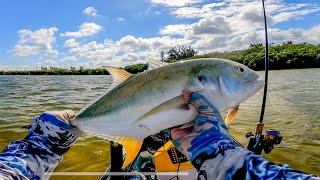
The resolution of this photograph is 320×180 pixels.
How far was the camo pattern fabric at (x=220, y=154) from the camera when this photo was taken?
144 cm

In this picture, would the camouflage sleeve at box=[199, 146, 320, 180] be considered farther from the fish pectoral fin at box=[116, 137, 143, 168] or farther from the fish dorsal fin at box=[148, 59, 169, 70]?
the fish dorsal fin at box=[148, 59, 169, 70]

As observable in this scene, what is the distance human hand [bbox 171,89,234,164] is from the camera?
1675 millimetres

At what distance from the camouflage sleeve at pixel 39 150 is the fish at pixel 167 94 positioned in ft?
1.21

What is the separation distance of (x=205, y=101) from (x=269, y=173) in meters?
0.69

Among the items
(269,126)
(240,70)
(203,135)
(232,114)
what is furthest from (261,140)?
(269,126)

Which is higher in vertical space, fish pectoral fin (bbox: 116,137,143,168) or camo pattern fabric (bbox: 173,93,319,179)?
camo pattern fabric (bbox: 173,93,319,179)

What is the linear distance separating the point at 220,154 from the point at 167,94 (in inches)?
26.0

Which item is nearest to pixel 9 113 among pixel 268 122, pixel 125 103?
pixel 268 122

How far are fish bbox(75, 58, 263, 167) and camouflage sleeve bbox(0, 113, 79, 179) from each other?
0.37m

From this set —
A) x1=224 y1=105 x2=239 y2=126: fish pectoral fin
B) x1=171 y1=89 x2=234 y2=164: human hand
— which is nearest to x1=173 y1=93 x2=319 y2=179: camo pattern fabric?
x1=171 y1=89 x2=234 y2=164: human hand

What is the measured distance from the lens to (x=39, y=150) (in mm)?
2426

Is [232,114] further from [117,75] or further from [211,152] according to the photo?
[117,75]

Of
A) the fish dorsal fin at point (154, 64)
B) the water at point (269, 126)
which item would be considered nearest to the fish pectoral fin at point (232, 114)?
the fish dorsal fin at point (154, 64)

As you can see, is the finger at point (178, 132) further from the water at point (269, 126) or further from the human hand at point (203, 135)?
the water at point (269, 126)
